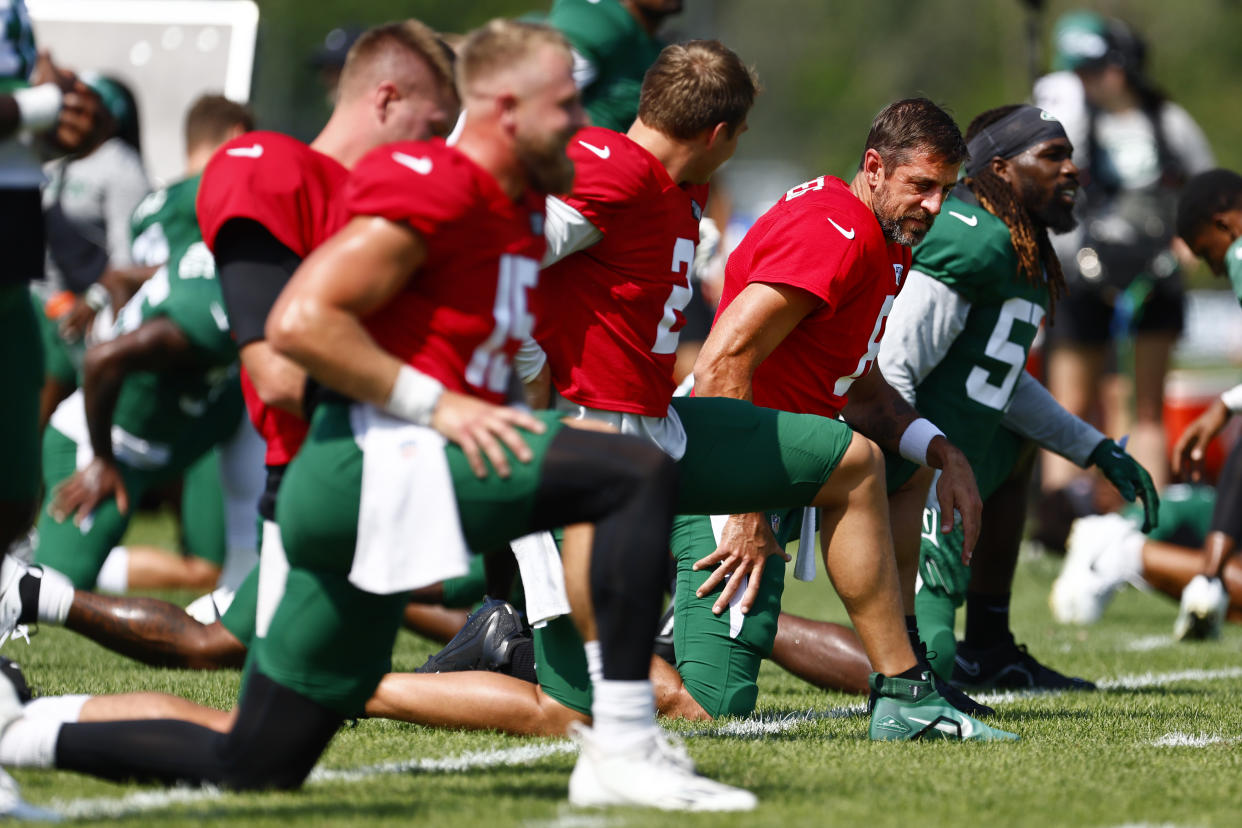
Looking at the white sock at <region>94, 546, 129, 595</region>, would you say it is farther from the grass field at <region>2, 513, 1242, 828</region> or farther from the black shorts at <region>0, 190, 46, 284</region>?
the black shorts at <region>0, 190, 46, 284</region>

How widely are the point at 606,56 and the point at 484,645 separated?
2.77 metres

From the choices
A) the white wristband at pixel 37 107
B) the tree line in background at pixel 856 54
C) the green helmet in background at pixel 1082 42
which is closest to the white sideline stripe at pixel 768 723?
the white wristband at pixel 37 107

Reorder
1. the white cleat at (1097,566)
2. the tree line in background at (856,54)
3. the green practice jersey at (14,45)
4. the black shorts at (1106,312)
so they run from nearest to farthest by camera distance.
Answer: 1. the green practice jersey at (14,45)
2. the white cleat at (1097,566)
3. the black shorts at (1106,312)
4. the tree line in background at (856,54)

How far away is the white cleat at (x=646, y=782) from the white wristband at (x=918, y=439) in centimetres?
161

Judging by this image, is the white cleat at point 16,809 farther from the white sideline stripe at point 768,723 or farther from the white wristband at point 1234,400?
the white wristband at point 1234,400

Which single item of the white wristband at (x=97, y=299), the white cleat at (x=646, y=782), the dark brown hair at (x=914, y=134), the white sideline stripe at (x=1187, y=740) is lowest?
the white wristband at (x=97, y=299)

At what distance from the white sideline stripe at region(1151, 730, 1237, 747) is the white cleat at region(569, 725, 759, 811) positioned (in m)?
1.64

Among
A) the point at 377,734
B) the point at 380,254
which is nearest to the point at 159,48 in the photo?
the point at 377,734

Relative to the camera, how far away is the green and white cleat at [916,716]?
4.29 m

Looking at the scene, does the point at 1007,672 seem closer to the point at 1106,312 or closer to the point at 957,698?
the point at 957,698

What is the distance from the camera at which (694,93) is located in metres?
4.44

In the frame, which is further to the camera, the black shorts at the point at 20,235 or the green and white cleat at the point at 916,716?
the green and white cleat at the point at 916,716

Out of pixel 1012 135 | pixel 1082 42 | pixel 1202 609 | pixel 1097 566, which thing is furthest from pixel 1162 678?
pixel 1082 42

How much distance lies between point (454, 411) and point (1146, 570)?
529cm
